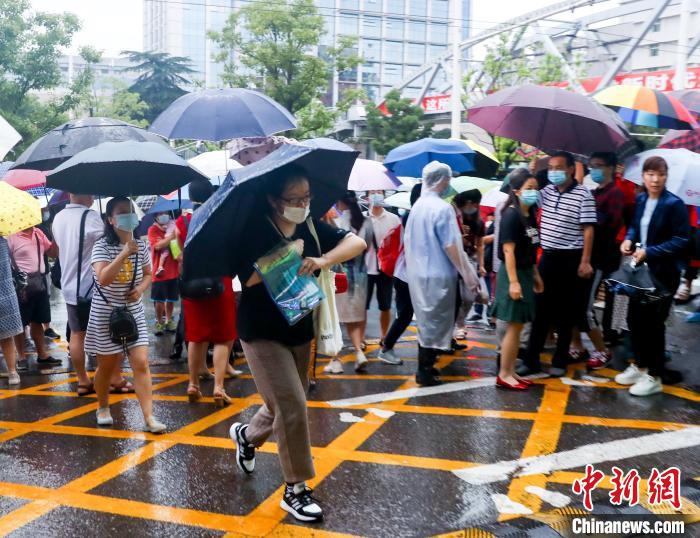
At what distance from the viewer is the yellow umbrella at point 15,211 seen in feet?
16.6

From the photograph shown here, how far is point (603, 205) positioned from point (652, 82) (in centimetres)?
2258

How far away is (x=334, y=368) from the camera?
6.34 metres

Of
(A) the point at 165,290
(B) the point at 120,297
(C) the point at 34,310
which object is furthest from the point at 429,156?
(C) the point at 34,310

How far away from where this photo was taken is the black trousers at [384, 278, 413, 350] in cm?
643

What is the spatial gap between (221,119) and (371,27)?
99.6 m

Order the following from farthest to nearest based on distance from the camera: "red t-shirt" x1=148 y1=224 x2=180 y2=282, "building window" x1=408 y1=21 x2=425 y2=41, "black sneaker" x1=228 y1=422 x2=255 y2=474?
"building window" x1=408 y1=21 x2=425 y2=41
"red t-shirt" x1=148 y1=224 x2=180 y2=282
"black sneaker" x1=228 y1=422 x2=255 y2=474

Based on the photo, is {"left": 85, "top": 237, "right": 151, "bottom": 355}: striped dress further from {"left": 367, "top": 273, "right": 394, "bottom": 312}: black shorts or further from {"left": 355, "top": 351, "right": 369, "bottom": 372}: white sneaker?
{"left": 367, "top": 273, "right": 394, "bottom": 312}: black shorts

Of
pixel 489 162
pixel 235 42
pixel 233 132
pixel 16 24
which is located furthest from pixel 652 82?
pixel 233 132

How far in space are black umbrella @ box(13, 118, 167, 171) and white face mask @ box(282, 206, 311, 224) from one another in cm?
261

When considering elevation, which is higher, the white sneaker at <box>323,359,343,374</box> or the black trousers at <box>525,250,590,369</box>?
the black trousers at <box>525,250,590,369</box>

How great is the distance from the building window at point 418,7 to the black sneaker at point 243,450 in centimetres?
10802

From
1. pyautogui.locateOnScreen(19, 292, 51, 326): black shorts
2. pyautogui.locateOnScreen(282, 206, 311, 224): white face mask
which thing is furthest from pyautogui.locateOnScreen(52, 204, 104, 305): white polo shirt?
pyautogui.locateOnScreen(282, 206, 311, 224): white face mask

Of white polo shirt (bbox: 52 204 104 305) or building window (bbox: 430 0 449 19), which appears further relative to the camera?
building window (bbox: 430 0 449 19)

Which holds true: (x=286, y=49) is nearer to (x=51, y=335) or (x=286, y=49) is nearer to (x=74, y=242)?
(x=51, y=335)
